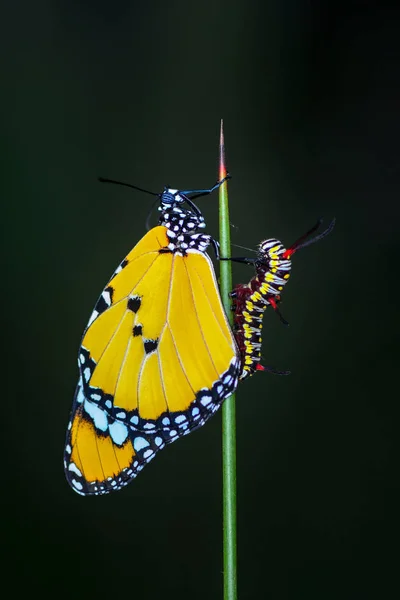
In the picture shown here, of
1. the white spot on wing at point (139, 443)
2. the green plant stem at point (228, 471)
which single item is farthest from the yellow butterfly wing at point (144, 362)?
the green plant stem at point (228, 471)

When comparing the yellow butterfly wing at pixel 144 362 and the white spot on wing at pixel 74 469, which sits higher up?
the yellow butterfly wing at pixel 144 362

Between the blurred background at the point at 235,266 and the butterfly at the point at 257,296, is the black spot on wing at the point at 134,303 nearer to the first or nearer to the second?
the butterfly at the point at 257,296

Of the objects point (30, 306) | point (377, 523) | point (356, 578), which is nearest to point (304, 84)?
point (30, 306)

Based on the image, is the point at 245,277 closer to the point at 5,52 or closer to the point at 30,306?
the point at 30,306

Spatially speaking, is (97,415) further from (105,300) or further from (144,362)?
(105,300)

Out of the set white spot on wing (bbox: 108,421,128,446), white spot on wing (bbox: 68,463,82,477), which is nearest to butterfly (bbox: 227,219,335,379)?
white spot on wing (bbox: 108,421,128,446)

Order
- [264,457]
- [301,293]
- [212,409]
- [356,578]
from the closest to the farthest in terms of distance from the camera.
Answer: [212,409], [356,578], [264,457], [301,293]
